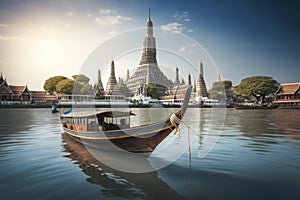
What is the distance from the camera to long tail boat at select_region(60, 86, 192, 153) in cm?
660

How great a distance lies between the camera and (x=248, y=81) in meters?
57.3

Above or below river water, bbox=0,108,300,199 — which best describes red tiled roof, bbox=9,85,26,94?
above

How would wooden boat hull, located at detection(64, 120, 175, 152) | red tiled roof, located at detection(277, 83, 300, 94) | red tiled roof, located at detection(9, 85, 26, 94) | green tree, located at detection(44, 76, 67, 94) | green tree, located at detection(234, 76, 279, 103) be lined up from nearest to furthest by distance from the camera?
wooden boat hull, located at detection(64, 120, 175, 152), red tiled roof, located at detection(277, 83, 300, 94), green tree, located at detection(234, 76, 279, 103), red tiled roof, located at detection(9, 85, 26, 94), green tree, located at detection(44, 76, 67, 94)

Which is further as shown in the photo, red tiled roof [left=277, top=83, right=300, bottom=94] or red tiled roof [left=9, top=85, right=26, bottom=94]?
red tiled roof [left=9, top=85, right=26, bottom=94]

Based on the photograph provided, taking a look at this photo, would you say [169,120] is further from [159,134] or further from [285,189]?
[285,189]

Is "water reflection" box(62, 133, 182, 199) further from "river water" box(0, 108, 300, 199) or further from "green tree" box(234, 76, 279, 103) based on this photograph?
"green tree" box(234, 76, 279, 103)

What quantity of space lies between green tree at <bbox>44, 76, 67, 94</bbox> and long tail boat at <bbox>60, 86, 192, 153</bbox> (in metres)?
63.9

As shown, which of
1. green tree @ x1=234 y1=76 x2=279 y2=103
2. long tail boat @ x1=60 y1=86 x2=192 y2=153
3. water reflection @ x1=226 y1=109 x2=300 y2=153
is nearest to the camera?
long tail boat @ x1=60 y1=86 x2=192 y2=153

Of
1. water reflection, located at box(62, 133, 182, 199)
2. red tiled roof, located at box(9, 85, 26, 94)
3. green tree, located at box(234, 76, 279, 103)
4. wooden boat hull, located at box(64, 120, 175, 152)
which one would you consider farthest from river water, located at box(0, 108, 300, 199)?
red tiled roof, located at box(9, 85, 26, 94)

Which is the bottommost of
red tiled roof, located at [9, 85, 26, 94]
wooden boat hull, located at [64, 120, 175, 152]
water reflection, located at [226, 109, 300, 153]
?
water reflection, located at [226, 109, 300, 153]

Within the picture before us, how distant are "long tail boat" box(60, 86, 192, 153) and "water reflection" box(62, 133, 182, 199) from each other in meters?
1.12

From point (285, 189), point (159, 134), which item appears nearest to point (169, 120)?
point (159, 134)

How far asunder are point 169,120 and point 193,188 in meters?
2.24

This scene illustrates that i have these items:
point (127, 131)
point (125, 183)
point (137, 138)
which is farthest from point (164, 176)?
point (127, 131)
